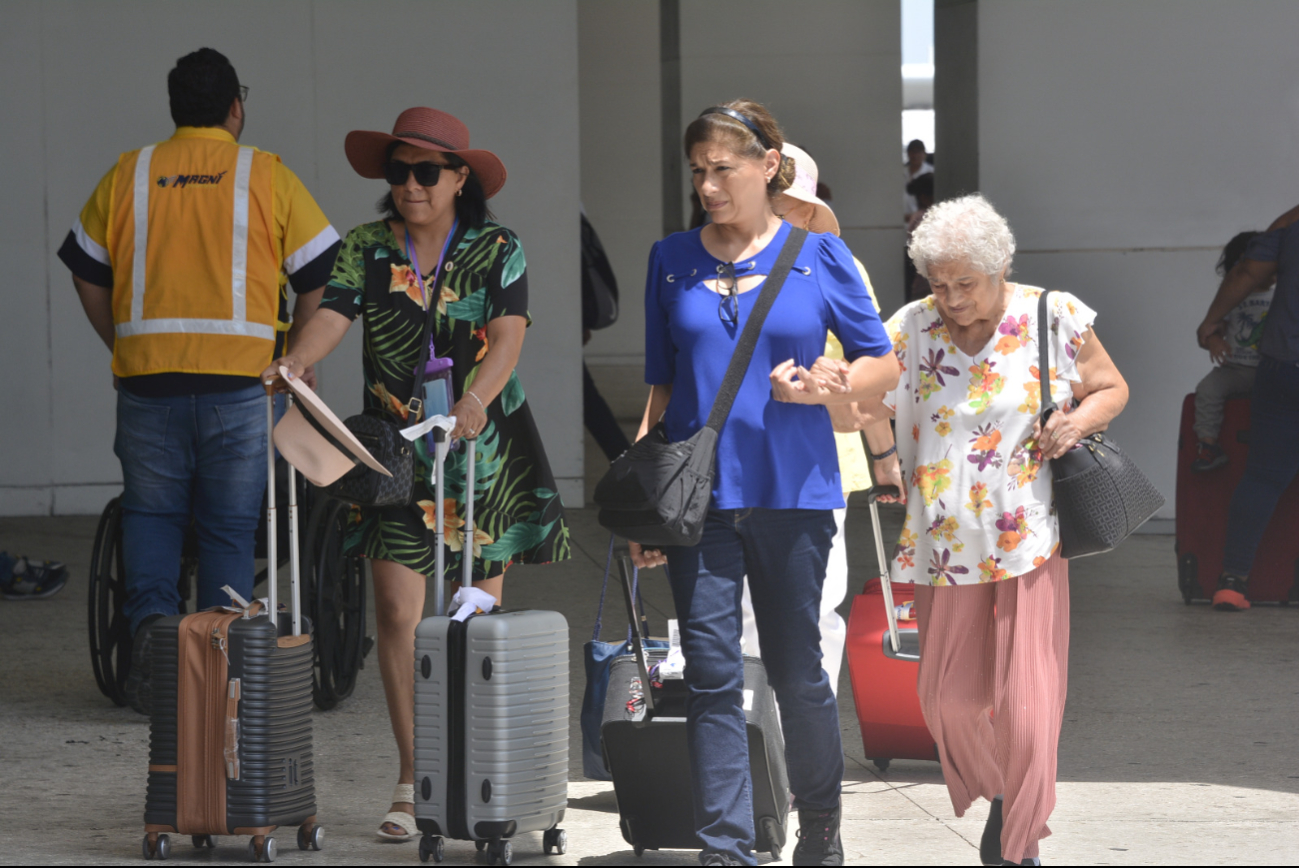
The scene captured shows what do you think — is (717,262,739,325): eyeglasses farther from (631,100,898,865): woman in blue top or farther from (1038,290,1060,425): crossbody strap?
(1038,290,1060,425): crossbody strap

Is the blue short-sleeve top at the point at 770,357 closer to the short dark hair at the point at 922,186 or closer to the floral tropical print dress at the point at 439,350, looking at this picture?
the floral tropical print dress at the point at 439,350

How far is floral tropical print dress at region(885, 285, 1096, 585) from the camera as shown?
3705mm

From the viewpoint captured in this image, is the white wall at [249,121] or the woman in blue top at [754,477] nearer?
the woman in blue top at [754,477]

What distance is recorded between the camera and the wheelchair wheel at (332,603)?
5207 mm

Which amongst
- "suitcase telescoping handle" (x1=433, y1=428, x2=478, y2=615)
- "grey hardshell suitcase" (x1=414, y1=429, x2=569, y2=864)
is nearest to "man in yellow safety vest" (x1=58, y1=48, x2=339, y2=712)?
"suitcase telescoping handle" (x1=433, y1=428, x2=478, y2=615)

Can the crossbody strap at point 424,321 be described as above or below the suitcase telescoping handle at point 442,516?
above

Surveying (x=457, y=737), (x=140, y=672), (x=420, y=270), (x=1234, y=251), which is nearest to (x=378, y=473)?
(x=420, y=270)

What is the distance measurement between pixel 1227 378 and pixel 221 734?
5.23 metres

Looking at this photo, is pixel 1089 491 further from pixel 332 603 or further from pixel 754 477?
pixel 332 603

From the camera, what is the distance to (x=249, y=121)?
358 inches

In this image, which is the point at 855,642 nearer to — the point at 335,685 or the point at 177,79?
the point at 335,685

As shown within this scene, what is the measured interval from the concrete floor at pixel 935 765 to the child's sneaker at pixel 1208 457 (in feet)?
2.10

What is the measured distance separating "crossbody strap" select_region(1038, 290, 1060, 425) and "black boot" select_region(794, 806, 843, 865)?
1040mm

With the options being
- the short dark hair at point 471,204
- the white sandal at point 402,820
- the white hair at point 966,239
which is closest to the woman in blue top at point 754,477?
the white hair at point 966,239
